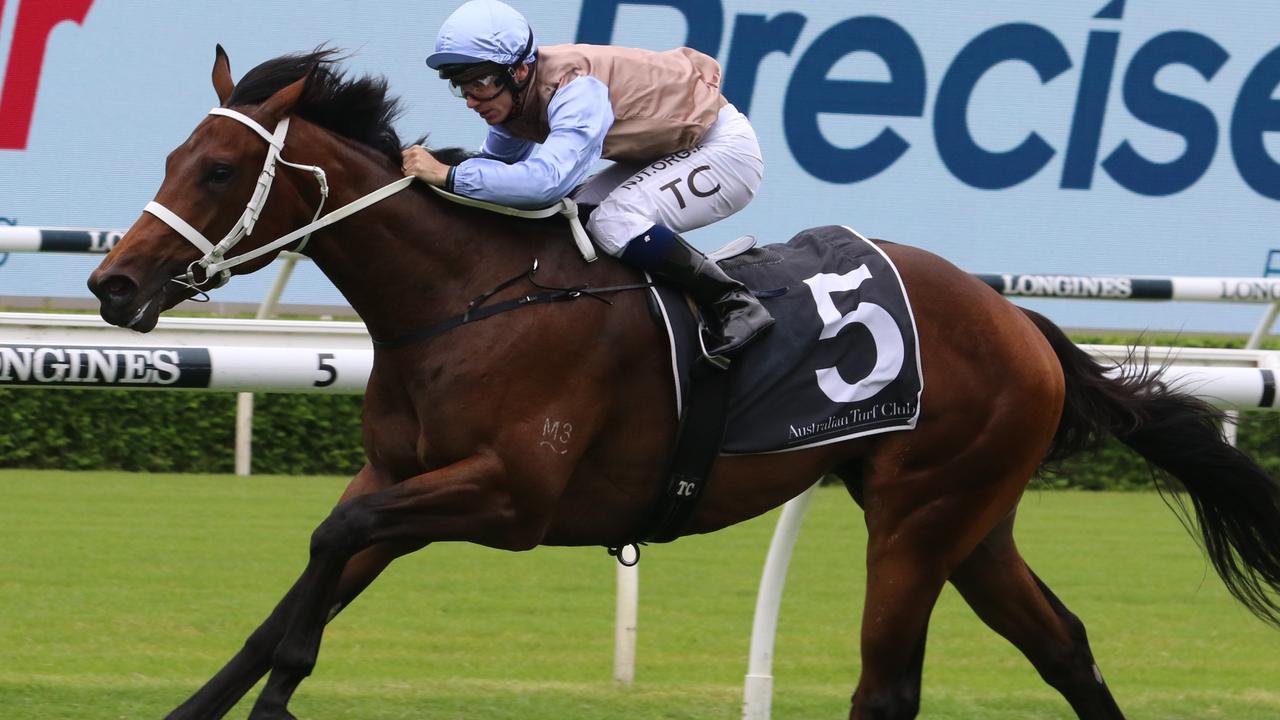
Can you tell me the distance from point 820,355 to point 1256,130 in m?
8.56

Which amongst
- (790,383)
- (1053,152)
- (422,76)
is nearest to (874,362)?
(790,383)

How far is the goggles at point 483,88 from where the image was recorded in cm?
340

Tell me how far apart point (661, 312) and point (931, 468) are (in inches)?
28.1

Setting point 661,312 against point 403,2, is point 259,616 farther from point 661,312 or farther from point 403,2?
point 403,2

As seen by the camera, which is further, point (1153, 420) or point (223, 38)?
point (223, 38)

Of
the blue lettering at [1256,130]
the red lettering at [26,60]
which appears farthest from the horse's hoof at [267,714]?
the blue lettering at [1256,130]

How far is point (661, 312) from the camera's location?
11.5 feet

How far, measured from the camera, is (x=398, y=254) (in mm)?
3410

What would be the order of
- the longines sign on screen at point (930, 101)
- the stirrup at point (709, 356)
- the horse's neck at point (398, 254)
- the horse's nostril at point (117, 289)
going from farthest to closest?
the longines sign on screen at point (930, 101) → the stirrup at point (709, 356) → the horse's neck at point (398, 254) → the horse's nostril at point (117, 289)

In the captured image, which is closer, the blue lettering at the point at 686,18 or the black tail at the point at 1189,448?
the black tail at the point at 1189,448

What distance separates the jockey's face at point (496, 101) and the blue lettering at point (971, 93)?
778 cm

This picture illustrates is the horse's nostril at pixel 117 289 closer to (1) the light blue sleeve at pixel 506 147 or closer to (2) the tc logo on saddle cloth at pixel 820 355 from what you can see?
(1) the light blue sleeve at pixel 506 147

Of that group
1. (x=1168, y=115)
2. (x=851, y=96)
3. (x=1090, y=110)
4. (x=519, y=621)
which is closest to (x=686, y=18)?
(x=851, y=96)

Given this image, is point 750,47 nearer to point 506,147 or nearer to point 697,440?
point 506,147
